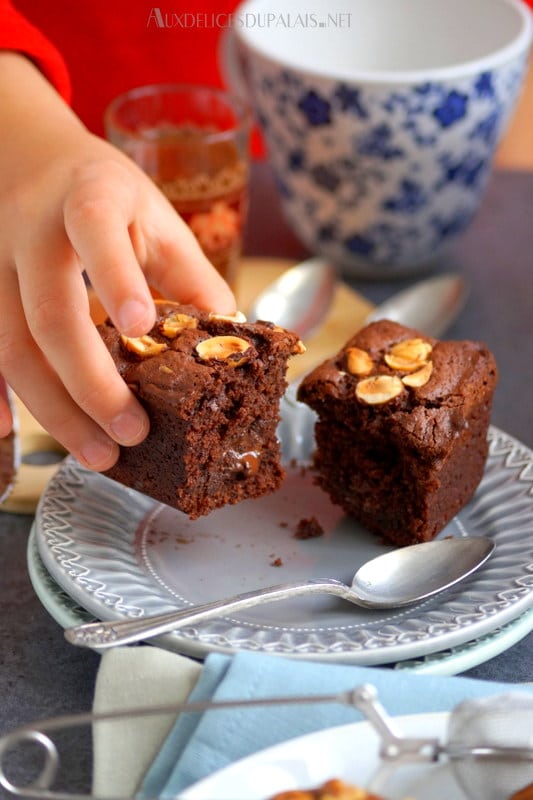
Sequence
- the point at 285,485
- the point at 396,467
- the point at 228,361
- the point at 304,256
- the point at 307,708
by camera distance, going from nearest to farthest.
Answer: the point at 307,708 < the point at 228,361 < the point at 396,467 < the point at 285,485 < the point at 304,256

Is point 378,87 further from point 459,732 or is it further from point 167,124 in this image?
point 459,732

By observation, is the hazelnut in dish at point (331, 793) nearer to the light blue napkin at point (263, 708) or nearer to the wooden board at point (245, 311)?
the light blue napkin at point (263, 708)

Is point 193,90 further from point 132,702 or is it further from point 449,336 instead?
point 132,702

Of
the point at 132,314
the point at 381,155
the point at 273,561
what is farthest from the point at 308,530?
the point at 381,155

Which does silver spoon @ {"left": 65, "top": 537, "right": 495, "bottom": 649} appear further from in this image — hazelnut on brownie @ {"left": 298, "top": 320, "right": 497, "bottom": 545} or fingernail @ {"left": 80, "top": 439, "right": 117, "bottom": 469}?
fingernail @ {"left": 80, "top": 439, "right": 117, "bottom": 469}

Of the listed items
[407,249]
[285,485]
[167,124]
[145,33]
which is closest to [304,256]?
[407,249]

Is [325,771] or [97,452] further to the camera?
[97,452]
